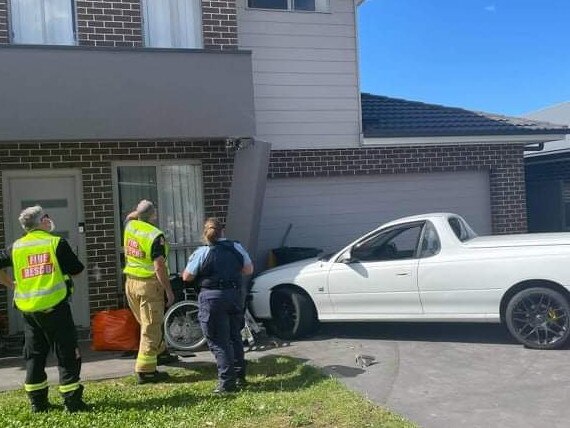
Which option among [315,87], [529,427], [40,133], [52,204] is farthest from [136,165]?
[529,427]

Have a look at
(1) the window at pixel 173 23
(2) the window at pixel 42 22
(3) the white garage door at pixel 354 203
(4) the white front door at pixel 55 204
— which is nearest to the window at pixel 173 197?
(4) the white front door at pixel 55 204

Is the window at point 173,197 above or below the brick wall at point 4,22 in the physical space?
below

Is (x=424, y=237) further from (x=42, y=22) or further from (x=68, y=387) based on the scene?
(x=42, y=22)

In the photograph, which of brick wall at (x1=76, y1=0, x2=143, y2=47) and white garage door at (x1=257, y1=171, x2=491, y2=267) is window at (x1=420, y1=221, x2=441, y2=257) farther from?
brick wall at (x1=76, y1=0, x2=143, y2=47)

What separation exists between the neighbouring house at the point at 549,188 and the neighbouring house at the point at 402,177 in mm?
3289

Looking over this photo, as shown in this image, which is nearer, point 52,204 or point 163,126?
point 163,126

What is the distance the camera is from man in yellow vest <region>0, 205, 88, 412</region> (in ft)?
17.9

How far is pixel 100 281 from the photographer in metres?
8.77

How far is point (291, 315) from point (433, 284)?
Answer: 1.87 meters

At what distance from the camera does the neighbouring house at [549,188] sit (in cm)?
1448

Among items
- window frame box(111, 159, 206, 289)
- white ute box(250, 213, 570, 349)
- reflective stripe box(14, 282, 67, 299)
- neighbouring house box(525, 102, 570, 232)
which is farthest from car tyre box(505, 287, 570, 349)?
neighbouring house box(525, 102, 570, 232)

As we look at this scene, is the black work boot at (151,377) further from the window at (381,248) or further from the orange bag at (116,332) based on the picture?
the window at (381,248)

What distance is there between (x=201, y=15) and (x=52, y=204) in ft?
10.9

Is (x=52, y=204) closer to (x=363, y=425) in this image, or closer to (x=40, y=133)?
(x=40, y=133)
